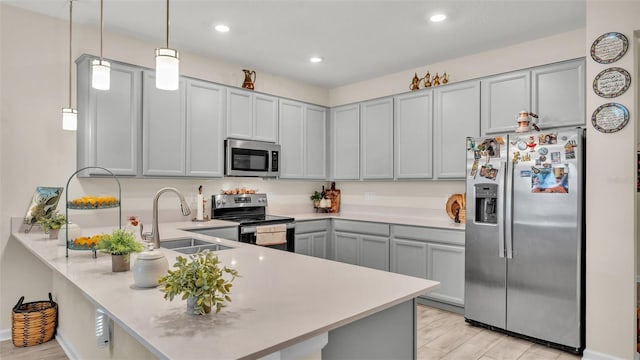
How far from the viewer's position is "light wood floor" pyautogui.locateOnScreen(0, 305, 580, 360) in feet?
9.25

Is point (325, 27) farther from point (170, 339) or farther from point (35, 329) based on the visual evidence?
point (35, 329)

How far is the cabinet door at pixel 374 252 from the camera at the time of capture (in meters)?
4.28

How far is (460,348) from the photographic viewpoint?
2977mm

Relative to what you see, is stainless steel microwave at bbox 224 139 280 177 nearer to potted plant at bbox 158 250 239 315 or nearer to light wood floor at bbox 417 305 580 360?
light wood floor at bbox 417 305 580 360

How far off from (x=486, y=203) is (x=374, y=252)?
145cm

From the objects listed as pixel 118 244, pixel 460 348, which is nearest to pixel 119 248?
pixel 118 244

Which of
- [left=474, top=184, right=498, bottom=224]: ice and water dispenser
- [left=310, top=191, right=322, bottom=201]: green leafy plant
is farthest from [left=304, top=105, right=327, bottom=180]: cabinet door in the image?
[left=474, top=184, right=498, bottom=224]: ice and water dispenser

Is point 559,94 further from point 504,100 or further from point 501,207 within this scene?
point 501,207

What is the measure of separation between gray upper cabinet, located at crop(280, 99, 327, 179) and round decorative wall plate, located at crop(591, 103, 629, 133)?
10.4 feet

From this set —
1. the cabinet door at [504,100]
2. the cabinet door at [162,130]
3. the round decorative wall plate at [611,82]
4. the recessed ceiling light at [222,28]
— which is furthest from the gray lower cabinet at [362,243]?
the recessed ceiling light at [222,28]

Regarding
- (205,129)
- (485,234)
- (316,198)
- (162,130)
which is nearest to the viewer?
(485,234)

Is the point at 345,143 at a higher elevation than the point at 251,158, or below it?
higher

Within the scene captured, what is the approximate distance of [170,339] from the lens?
102 centimetres

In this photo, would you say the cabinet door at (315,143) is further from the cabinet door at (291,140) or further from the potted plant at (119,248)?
the potted plant at (119,248)
